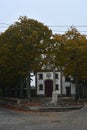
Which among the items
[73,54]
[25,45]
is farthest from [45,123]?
[73,54]

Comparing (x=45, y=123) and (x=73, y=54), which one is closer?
(x=45, y=123)

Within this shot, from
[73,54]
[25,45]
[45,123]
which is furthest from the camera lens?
[73,54]

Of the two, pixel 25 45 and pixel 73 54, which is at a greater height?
pixel 25 45

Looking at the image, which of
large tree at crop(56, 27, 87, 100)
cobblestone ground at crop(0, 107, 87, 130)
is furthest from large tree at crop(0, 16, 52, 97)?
cobblestone ground at crop(0, 107, 87, 130)

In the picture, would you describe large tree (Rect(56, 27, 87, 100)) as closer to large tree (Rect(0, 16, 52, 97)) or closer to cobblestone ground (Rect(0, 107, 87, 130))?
large tree (Rect(0, 16, 52, 97))

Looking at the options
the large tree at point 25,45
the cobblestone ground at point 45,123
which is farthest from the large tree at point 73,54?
the cobblestone ground at point 45,123

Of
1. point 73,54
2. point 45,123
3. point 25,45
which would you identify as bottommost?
point 45,123

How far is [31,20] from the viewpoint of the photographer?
165 feet

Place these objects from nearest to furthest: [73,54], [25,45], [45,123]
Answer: [45,123], [25,45], [73,54]

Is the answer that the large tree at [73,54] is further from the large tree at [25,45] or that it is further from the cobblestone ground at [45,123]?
the cobblestone ground at [45,123]

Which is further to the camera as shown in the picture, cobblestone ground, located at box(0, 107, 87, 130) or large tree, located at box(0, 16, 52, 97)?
large tree, located at box(0, 16, 52, 97)

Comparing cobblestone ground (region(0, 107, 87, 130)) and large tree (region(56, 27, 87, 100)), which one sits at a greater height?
large tree (region(56, 27, 87, 100))

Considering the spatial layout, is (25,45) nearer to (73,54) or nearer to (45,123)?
(73,54)

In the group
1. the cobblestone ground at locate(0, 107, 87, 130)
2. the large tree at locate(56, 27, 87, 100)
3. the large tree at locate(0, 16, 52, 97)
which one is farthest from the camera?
the large tree at locate(56, 27, 87, 100)
